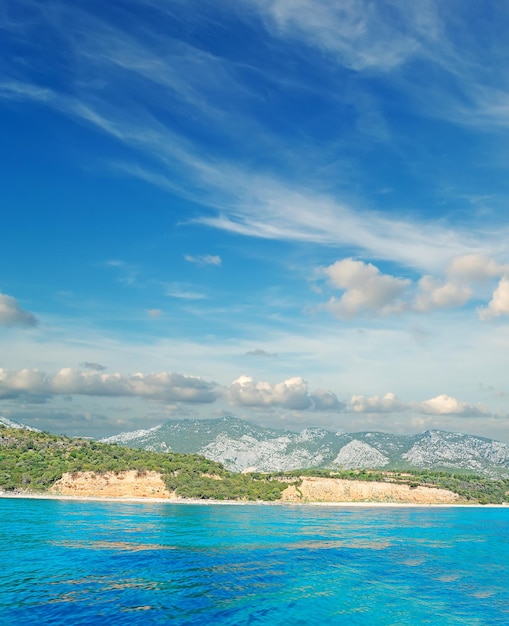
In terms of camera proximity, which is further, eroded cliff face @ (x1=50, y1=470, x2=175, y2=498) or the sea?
eroded cliff face @ (x1=50, y1=470, x2=175, y2=498)

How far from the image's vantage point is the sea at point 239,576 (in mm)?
43094

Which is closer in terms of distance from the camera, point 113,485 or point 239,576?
point 239,576

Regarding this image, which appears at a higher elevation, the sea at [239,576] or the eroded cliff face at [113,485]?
the sea at [239,576]

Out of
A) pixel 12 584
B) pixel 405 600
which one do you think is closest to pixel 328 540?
pixel 405 600

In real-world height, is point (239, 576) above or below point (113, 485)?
above

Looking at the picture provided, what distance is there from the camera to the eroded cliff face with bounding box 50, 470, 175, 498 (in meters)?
183

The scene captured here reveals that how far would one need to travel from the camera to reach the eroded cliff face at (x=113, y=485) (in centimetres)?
18275

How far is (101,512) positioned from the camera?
422ft

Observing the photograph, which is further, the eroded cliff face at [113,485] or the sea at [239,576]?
the eroded cliff face at [113,485]

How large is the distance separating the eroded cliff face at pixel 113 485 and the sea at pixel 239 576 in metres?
80.5

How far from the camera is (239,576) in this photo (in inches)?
2264

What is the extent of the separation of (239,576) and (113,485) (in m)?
146

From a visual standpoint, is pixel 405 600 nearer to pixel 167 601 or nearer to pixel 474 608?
pixel 474 608

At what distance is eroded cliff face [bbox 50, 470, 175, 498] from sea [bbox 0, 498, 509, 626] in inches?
3168
